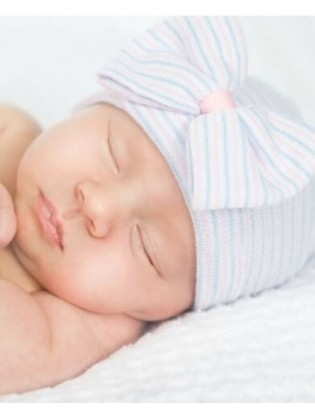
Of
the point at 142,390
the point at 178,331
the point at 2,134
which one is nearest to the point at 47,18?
the point at 2,134

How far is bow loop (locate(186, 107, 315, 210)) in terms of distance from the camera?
1.12 meters

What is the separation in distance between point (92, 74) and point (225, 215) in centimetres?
56

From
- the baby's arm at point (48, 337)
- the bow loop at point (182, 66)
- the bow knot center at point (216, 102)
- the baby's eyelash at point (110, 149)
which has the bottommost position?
the baby's arm at point (48, 337)

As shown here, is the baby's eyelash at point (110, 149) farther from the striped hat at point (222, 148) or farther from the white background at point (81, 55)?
the white background at point (81, 55)

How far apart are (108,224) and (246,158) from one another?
0.21 meters

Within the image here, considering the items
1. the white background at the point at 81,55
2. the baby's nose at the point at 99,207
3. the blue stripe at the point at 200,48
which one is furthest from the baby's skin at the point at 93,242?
the white background at the point at 81,55

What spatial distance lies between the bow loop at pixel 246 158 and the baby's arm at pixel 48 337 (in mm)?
239

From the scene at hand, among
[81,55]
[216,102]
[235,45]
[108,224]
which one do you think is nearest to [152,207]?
[108,224]

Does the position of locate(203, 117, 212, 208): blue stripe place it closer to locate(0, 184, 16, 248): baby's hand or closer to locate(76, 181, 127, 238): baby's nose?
locate(76, 181, 127, 238): baby's nose

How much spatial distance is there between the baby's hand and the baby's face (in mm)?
20

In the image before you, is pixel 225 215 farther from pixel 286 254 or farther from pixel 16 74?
pixel 16 74

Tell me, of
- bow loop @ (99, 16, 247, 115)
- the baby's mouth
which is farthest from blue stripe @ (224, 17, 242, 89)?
the baby's mouth

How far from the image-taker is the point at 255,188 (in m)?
1.13

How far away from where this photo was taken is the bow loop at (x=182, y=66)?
3.95 ft
